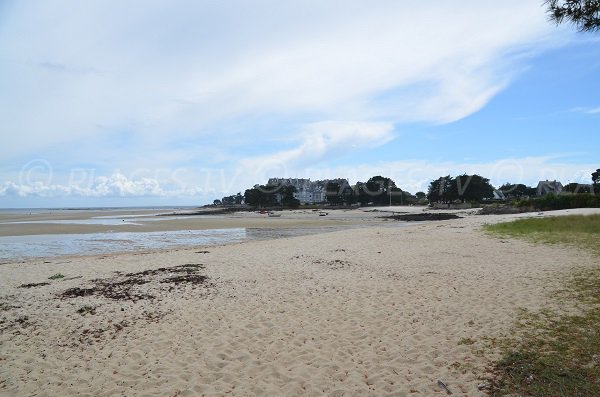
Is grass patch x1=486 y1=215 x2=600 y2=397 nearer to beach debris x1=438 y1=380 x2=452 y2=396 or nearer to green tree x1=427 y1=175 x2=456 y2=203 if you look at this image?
beach debris x1=438 y1=380 x2=452 y2=396

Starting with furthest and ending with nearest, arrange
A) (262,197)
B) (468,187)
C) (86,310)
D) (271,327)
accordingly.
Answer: (262,197) → (468,187) → (86,310) → (271,327)

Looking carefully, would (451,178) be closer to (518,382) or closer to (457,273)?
(457,273)

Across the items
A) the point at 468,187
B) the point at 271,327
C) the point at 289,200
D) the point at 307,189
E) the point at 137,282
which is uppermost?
the point at 307,189

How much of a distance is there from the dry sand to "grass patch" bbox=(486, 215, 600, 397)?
364 mm

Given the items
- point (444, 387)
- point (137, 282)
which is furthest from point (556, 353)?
point (137, 282)

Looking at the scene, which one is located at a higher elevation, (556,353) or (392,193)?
(392,193)

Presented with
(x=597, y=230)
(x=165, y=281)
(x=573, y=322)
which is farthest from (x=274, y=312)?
Result: (x=597, y=230)

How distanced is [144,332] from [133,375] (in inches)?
74.0

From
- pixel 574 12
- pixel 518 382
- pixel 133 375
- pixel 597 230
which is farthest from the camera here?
pixel 597 230

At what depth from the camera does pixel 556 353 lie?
19.8 ft

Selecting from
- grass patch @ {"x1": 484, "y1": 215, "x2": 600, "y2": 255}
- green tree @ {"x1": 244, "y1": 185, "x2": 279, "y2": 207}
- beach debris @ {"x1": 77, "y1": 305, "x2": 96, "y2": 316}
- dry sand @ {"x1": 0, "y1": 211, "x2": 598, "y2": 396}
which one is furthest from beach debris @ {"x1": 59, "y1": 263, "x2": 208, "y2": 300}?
green tree @ {"x1": 244, "y1": 185, "x2": 279, "y2": 207}

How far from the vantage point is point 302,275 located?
13.1 meters

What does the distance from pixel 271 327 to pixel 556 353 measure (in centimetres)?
519

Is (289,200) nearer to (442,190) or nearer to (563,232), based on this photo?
(442,190)
